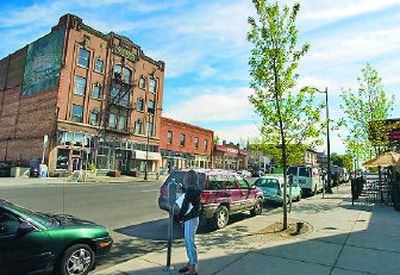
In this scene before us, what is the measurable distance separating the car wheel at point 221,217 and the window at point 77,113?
28.8 metres

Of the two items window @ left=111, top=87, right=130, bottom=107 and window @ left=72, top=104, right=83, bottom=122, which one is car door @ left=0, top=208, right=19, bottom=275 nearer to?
window @ left=72, top=104, right=83, bottom=122

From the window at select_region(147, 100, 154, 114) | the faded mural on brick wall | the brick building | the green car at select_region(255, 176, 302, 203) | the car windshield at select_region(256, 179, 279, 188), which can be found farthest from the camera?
the brick building

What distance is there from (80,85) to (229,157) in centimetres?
3798

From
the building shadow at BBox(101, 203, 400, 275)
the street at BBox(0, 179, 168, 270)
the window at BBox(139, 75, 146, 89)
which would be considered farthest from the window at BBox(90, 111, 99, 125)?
the building shadow at BBox(101, 203, 400, 275)

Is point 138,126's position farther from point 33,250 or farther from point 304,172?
point 33,250

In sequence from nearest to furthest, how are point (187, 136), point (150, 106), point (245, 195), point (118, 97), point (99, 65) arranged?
1. point (245, 195)
2. point (99, 65)
3. point (118, 97)
4. point (150, 106)
5. point (187, 136)

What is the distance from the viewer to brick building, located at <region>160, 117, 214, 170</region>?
161 ft

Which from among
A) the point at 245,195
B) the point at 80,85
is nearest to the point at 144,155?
the point at 80,85

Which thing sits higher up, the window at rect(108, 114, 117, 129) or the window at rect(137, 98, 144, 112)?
the window at rect(137, 98, 144, 112)

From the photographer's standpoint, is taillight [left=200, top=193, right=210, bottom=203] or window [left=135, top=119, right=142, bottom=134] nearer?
taillight [left=200, top=193, right=210, bottom=203]

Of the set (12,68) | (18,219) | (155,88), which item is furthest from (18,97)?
(18,219)

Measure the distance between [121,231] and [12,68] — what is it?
4123 centimetres

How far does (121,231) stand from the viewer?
971 cm

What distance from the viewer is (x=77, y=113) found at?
3581 cm
